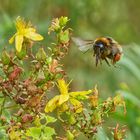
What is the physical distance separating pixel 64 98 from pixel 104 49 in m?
0.70

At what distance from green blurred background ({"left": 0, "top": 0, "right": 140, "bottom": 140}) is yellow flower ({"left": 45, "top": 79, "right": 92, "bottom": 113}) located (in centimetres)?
267

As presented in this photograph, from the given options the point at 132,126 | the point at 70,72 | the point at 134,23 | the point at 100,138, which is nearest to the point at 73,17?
the point at 70,72

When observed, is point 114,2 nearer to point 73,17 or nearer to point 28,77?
point 73,17

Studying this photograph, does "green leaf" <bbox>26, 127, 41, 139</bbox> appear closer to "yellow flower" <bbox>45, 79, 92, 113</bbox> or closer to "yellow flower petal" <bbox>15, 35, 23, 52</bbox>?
"yellow flower" <bbox>45, 79, 92, 113</bbox>

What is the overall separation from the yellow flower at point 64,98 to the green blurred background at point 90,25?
8.76 feet

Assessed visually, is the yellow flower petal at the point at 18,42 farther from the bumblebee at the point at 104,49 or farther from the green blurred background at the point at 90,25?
the green blurred background at the point at 90,25

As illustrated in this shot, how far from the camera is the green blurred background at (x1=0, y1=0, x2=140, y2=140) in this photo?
278 inches

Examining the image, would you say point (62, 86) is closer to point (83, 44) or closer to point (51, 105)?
point (51, 105)

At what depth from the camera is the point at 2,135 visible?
329 cm

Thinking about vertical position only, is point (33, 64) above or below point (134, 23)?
below

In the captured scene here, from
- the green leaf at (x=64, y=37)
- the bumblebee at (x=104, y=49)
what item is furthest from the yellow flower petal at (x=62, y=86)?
the bumblebee at (x=104, y=49)

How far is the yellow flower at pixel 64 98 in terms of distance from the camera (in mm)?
3369

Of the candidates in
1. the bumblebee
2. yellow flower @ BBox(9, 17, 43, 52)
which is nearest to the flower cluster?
yellow flower @ BBox(9, 17, 43, 52)

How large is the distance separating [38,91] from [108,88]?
4.45 m
